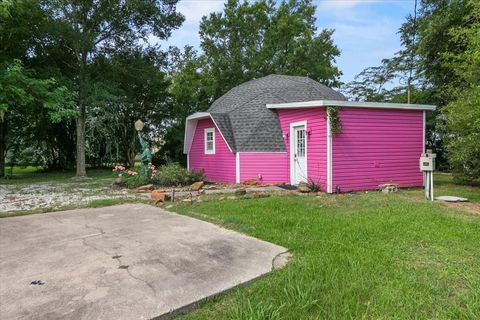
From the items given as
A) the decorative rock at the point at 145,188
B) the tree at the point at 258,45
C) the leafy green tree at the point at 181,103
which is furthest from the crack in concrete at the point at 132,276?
the tree at the point at 258,45

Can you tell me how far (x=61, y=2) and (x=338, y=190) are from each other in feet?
46.8

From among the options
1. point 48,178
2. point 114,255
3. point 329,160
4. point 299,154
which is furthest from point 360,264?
point 48,178

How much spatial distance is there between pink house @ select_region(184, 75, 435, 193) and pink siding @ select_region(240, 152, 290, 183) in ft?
0.11

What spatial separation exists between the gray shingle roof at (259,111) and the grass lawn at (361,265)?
17.9 ft

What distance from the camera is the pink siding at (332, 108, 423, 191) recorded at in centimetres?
972

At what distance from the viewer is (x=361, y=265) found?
3646 millimetres

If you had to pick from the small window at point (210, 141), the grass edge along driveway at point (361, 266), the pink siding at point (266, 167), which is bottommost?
the grass edge along driveway at point (361, 266)

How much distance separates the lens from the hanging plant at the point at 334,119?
938cm

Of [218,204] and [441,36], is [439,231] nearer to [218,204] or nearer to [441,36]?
[218,204]

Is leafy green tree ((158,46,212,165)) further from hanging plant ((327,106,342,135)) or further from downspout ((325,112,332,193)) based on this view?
hanging plant ((327,106,342,135))

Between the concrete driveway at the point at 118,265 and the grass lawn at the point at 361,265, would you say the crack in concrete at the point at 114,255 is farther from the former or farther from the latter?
the grass lawn at the point at 361,265

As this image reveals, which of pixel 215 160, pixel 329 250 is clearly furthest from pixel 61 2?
pixel 329 250

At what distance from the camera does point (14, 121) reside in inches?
770

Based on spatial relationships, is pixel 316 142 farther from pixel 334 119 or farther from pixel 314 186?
pixel 314 186
